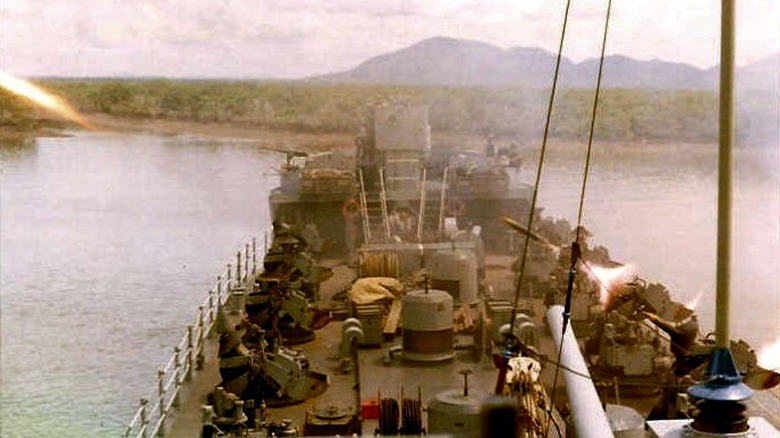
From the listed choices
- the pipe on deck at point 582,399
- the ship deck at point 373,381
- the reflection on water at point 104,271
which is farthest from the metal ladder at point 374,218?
the pipe on deck at point 582,399

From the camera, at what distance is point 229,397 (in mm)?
10922

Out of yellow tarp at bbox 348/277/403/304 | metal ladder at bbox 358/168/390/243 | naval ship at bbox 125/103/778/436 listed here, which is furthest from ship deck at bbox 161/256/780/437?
metal ladder at bbox 358/168/390/243

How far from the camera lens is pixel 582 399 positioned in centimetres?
470

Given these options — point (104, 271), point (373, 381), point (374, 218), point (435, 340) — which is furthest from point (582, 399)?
point (104, 271)

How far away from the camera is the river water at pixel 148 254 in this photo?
25.9 m

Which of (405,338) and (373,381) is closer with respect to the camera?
(373,381)

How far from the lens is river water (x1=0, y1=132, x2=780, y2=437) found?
2592 cm

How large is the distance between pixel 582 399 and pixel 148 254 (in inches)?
1419

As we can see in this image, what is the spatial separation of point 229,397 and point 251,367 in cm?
147

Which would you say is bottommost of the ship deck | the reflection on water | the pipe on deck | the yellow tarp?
the reflection on water

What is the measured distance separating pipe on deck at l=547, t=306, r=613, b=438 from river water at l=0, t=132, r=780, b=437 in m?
18.1

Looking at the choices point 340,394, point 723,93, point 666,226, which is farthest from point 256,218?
point 723,93

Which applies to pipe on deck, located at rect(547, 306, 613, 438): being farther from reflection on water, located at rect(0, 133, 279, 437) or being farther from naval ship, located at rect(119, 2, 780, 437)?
reflection on water, located at rect(0, 133, 279, 437)

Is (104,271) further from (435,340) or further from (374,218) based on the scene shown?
(435,340)
